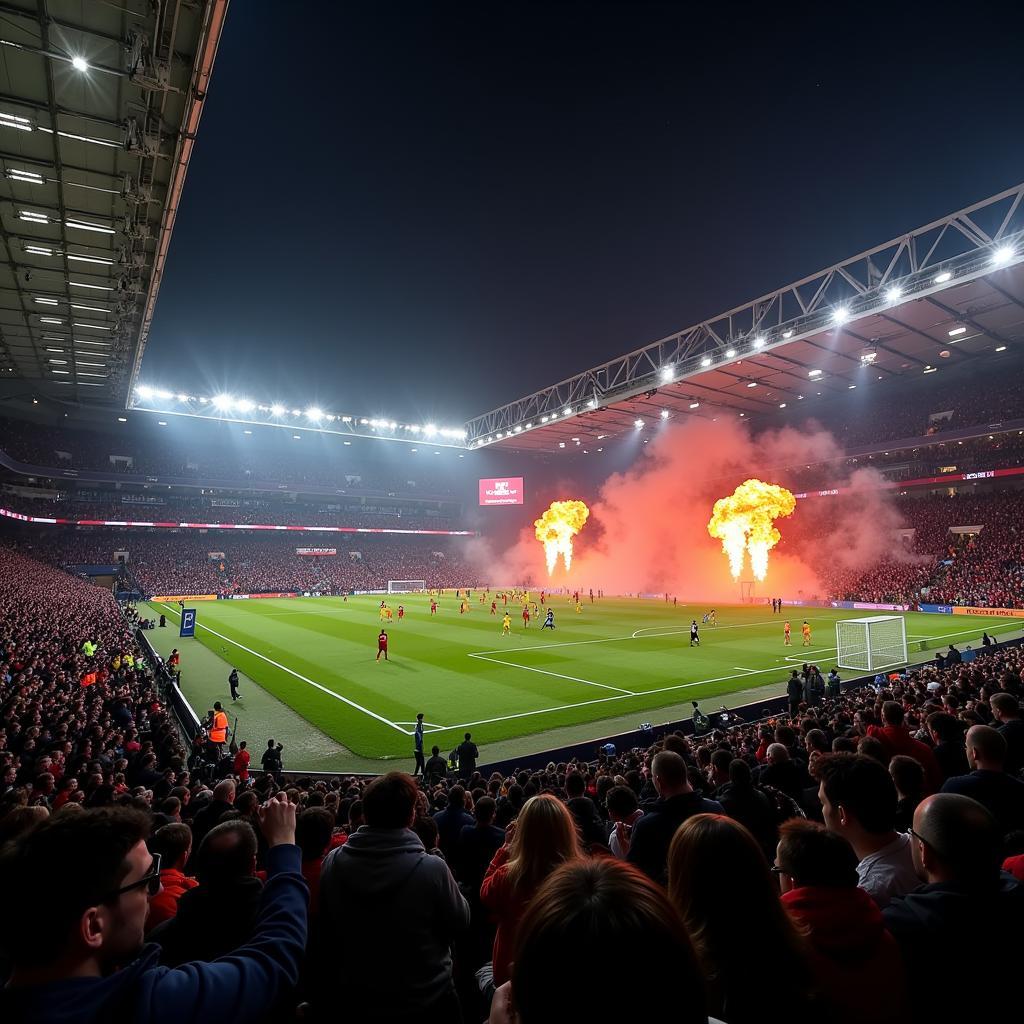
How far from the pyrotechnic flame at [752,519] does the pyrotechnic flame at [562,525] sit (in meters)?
17.4

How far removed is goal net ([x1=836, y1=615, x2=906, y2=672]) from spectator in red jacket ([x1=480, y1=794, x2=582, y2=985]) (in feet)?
77.2

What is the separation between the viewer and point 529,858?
9.84 ft

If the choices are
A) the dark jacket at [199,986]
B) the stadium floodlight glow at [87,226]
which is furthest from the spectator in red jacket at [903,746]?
the stadium floodlight glow at [87,226]

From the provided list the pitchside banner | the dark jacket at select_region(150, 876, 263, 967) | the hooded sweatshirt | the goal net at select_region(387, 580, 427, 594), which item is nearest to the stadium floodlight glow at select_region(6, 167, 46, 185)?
the dark jacket at select_region(150, 876, 263, 967)

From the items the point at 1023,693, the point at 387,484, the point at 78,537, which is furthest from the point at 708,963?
the point at 387,484

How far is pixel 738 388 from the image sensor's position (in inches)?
1959

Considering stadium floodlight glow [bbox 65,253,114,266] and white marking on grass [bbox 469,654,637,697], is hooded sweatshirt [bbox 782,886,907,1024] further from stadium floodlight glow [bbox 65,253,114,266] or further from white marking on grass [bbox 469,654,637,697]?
stadium floodlight glow [bbox 65,253,114,266]

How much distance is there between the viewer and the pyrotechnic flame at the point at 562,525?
6725 centimetres

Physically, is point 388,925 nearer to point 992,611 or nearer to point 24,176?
point 24,176

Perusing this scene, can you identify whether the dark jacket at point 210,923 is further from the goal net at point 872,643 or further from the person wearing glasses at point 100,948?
the goal net at point 872,643

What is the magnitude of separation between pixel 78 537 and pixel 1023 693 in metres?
76.3

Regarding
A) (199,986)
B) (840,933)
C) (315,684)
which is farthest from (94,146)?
(840,933)

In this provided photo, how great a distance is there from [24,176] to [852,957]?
2390 centimetres

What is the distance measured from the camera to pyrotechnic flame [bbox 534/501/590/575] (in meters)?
67.2
